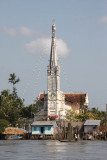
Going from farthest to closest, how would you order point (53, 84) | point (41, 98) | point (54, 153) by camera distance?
point (41, 98), point (53, 84), point (54, 153)

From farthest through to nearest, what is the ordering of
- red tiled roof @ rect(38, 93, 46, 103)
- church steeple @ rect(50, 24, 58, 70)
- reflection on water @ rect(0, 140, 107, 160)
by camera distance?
red tiled roof @ rect(38, 93, 46, 103), church steeple @ rect(50, 24, 58, 70), reflection on water @ rect(0, 140, 107, 160)

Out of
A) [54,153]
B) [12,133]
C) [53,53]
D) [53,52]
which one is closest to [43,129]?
[12,133]

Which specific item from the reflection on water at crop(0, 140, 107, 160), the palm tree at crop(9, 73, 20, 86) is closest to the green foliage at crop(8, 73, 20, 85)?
the palm tree at crop(9, 73, 20, 86)

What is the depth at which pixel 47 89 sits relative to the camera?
130750 mm

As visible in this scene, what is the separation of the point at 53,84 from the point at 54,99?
5025mm

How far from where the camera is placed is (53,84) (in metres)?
131

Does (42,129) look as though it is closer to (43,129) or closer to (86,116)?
(43,129)

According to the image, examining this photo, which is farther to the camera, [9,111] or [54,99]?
[54,99]

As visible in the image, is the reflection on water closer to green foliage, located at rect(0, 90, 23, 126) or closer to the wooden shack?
the wooden shack

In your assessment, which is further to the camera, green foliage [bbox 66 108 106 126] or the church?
the church

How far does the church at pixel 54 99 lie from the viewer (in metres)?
128

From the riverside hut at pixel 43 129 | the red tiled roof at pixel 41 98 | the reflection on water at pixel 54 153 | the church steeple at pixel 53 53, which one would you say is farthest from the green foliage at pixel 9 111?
the reflection on water at pixel 54 153

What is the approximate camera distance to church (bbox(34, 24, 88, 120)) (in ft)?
421

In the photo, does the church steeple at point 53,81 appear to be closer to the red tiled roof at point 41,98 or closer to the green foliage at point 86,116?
the red tiled roof at point 41,98
